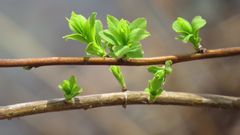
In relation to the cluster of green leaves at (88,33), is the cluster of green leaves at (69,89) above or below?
below

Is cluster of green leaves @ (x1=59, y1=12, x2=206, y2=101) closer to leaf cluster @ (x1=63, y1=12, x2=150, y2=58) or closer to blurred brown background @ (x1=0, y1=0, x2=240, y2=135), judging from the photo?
leaf cluster @ (x1=63, y1=12, x2=150, y2=58)

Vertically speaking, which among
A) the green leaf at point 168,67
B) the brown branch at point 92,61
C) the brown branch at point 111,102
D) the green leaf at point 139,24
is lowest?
the brown branch at point 111,102

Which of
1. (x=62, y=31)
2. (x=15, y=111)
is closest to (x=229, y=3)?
(x=62, y=31)

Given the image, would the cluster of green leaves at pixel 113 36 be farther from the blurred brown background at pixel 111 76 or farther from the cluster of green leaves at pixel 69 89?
the blurred brown background at pixel 111 76

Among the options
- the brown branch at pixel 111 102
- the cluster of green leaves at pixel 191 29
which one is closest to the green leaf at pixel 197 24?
the cluster of green leaves at pixel 191 29

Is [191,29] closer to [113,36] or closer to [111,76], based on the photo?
[113,36]

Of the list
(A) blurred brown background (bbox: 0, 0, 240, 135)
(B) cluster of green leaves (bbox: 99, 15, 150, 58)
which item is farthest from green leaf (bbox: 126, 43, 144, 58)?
(A) blurred brown background (bbox: 0, 0, 240, 135)
